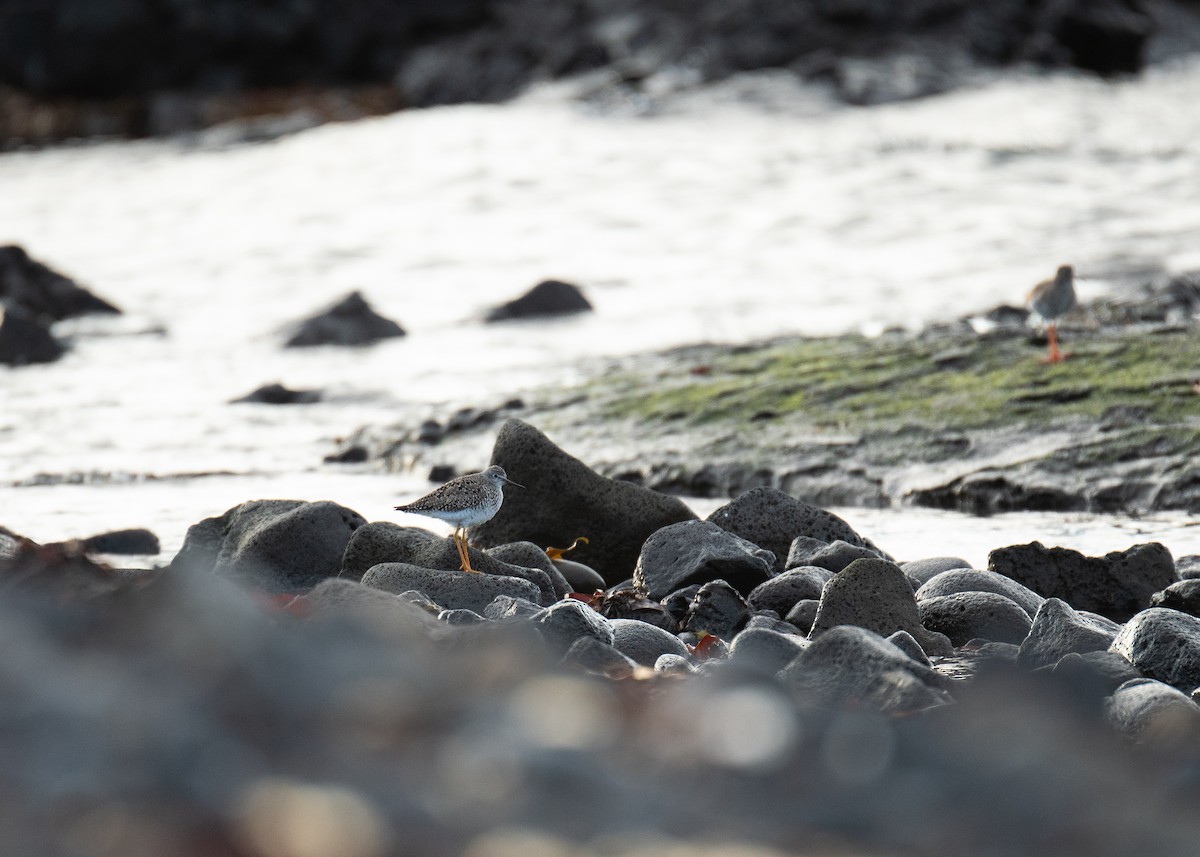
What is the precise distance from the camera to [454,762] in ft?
8.55

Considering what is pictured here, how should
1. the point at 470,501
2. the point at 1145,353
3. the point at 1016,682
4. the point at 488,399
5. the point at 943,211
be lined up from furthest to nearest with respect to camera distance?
the point at 943,211 < the point at 488,399 < the point at 1145,353 < the point at 470,501 < the point at 1016,682

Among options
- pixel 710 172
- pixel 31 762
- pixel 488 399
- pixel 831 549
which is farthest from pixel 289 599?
pixel 710 172

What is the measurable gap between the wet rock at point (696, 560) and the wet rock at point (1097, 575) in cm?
113

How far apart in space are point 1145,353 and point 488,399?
5.10 meters

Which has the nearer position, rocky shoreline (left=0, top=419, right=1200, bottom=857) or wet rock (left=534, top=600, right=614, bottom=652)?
rocky shoreline (left=0, top=419, right=1200, bottom=857)

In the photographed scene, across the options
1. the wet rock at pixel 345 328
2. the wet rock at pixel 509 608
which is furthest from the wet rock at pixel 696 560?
the wet rock at pixel 345 328

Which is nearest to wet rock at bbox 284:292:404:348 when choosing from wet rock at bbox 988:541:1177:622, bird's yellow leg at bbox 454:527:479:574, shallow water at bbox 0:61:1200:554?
shallow water at bbox 0:61:1200:554

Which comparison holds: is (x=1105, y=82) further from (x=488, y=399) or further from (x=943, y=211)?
(x=488, y=399)

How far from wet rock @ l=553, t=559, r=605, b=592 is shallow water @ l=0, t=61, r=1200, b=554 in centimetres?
179

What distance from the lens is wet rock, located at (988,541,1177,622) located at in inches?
253

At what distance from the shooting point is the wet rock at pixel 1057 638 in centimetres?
505

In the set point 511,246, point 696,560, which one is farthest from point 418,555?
point 511,246

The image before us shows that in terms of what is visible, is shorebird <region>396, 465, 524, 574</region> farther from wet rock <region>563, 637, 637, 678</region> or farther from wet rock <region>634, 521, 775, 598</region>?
wet rock <region>563, 637, 637, 678</region>

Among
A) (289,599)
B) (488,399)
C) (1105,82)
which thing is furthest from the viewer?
(1105,82)
